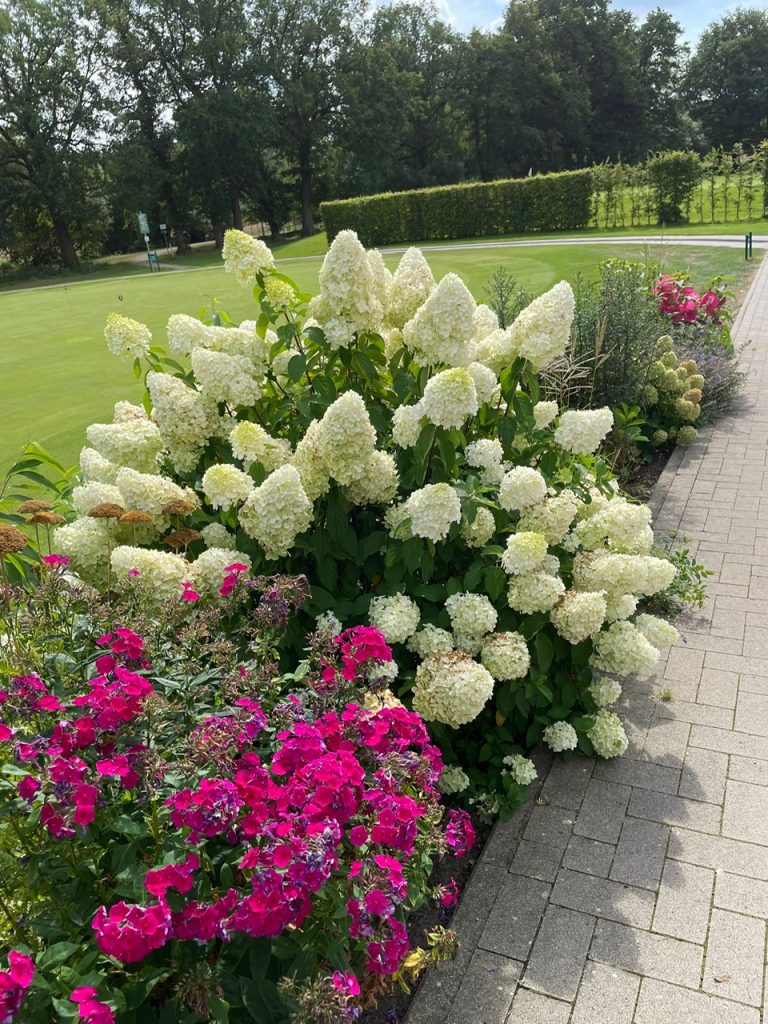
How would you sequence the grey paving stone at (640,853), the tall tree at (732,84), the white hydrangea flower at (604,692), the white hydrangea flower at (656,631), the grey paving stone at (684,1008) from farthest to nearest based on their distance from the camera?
the tall tree at (732,84), the white hydrangea flower at (656,631), the white hydrangea flower at (604,692), the grey paving stone at (640,853), the grey paving stone at (684,1008)

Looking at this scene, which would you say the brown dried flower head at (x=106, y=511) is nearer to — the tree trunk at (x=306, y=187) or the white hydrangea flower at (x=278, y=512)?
the white hydrangea flower at (x=278, y=512)

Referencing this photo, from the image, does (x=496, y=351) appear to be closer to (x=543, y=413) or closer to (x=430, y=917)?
(x=543, y=413)

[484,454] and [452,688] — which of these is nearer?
[452,688]

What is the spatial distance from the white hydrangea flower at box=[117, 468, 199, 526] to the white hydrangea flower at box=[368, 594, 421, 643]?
91 cm

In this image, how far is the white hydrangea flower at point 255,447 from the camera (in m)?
3.07

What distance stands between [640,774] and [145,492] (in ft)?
8.16

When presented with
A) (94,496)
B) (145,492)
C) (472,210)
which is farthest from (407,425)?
(472,210)

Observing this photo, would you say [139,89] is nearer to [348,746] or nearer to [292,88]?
[292,88]

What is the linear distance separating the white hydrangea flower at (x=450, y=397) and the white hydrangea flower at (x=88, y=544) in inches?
57.2

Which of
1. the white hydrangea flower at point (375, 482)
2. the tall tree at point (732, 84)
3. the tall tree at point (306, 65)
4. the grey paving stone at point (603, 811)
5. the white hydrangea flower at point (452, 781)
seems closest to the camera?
the white hydrangea flower at point (375, 482)

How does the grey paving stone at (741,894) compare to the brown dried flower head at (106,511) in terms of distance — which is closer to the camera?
the grey paving stone at (741,894)

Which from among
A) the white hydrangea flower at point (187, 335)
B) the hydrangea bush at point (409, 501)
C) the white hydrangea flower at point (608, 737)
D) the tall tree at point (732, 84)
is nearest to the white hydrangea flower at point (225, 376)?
the hydrangea bush at point (409, 501)

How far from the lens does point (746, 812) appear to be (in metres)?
3.07

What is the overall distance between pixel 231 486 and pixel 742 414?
6891 millimetres
